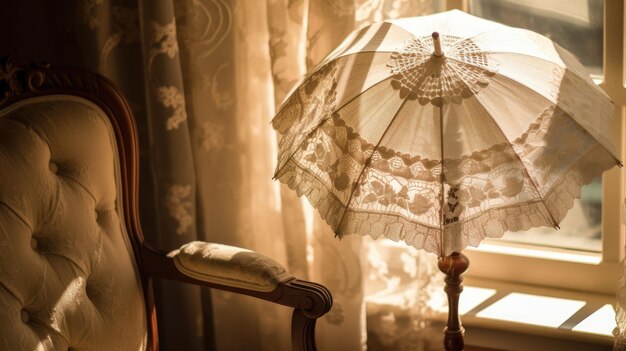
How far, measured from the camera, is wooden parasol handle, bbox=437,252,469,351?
1.49 m

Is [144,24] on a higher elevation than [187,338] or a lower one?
higher

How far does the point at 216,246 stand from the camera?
1.66 meters

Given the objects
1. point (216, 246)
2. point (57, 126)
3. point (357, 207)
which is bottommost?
point (216, 246)

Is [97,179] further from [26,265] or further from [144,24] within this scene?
[144,24]

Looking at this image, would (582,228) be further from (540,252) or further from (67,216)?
(67,216)

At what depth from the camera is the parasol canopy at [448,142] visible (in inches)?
50.7

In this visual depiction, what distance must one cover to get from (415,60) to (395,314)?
770 millimetres

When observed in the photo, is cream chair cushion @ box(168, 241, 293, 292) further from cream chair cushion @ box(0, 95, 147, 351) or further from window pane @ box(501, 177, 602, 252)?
window pane @ box(501, 177, 602, 252)

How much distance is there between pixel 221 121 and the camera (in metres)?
1.98

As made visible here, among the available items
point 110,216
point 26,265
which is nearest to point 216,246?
point 110,216

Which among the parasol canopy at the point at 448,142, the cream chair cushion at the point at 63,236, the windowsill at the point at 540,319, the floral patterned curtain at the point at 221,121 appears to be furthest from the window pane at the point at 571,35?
the cream chair cushion at the point at 63,236

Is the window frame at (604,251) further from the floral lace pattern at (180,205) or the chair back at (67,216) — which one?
the chair back at (67,216)

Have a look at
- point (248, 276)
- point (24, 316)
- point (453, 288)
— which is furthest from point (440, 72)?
point (24, 316)

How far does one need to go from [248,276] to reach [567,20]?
99 centimetres
